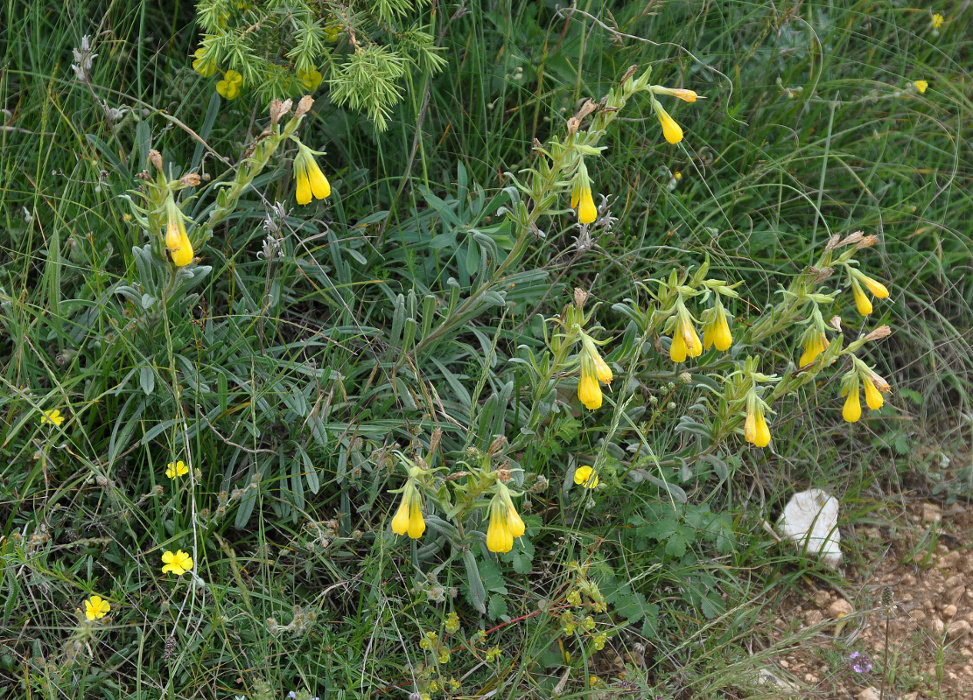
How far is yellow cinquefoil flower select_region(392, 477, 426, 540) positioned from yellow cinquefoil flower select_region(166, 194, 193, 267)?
62cm

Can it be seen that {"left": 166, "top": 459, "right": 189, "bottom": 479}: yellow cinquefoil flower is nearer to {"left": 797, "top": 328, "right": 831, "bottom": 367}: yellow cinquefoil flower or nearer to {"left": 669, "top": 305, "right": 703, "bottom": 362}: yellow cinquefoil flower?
{"left": 669, "top": 305, "right": 703, "bottom": 362}: yellow cinquefoil flower

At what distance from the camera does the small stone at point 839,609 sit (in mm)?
2465

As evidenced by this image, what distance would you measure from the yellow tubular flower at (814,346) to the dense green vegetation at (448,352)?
0.05m

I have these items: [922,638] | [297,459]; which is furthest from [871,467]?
[297,459]

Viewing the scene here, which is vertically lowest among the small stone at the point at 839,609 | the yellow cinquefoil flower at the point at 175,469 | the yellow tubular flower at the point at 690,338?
the small stone at the point at 839,609

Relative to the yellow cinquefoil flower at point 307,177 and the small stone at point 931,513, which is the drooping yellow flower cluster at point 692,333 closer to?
the yellow cinquefoil flower at point 307,177

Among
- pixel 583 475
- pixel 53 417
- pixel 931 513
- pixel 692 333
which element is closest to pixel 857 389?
pixel 692 333

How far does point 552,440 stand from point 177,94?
4.82ft

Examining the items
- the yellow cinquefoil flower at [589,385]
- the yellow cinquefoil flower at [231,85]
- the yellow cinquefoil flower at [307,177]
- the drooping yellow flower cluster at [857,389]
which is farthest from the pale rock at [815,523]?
the yellow cinquefoil flower at [231,85]

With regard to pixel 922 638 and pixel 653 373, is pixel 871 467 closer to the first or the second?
pixel 922 638

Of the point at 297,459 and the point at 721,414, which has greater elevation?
the point at 721,414

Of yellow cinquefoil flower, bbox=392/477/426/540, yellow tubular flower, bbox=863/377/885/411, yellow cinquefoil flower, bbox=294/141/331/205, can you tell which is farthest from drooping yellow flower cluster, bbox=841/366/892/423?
yellow cinquefoil flower, bbox=294/141/331/205

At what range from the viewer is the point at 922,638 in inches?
94.7

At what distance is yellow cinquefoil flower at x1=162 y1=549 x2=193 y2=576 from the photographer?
194 cm
